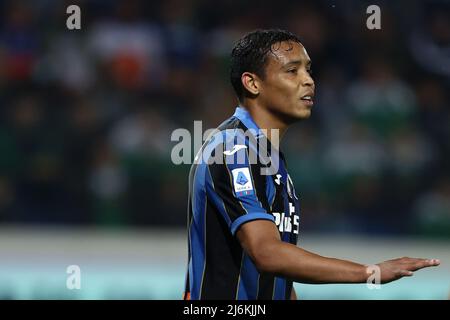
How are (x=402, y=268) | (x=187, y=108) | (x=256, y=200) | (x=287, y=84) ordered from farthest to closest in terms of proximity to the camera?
1. (x=187, y=108)
2. (x=287, y=84)
3. (x=256, y=200)
4. (x=402, y=268)

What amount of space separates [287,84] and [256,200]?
2.24ft

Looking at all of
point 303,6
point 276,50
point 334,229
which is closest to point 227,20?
point 303,6

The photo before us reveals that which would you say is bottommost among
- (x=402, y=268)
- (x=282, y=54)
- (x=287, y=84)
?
(x=402, y=268)

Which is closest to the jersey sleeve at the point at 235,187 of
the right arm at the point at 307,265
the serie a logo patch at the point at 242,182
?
the serie a logo patch at the point at 242,182

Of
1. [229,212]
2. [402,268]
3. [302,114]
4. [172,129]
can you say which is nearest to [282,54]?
[302,114]

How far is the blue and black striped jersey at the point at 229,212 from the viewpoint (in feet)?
13.1

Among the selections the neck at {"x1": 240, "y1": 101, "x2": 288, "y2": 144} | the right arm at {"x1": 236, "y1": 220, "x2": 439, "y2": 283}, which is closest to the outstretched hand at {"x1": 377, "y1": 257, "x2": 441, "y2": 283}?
the right arm at {"x1": 236, "y1": 220, "x2": 439, "y2": 283}

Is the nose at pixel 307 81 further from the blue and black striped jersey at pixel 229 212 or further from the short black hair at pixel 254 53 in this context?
the blue and black striped jersey at pixel 229 212

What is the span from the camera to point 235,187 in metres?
3.97

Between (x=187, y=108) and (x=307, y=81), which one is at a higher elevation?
(x=187, y=108)

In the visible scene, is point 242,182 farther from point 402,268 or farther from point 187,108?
point 187,108

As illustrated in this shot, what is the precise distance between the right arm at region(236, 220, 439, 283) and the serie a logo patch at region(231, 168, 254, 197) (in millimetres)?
217
